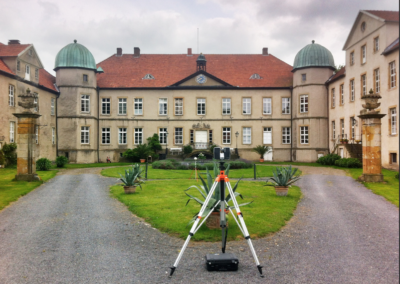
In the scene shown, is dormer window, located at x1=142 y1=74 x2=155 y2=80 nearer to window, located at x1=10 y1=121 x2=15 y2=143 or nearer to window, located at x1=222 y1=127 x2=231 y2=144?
window, located at x1=222 y1=127 x2=231 y2=144

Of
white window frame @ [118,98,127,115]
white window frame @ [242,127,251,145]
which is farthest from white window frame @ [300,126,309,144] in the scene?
white window frame @ [118,98,127,115]

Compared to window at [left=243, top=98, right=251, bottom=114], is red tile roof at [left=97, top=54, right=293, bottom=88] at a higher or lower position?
higher

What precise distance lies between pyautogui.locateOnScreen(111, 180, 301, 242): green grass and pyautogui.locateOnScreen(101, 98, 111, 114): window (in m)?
22.7

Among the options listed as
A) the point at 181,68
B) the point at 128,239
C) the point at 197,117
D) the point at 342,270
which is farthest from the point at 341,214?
the point at 181,68

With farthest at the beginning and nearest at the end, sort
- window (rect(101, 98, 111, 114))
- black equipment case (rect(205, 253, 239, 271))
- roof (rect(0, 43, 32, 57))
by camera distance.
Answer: window (rect(101, 98, 111, 114)) < roof (rect(0, 43, 32, 57)) < black equipment case (rect(205, 253, 239, 271))

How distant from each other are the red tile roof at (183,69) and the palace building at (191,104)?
0.11m

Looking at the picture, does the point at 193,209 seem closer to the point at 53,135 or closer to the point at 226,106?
the point at 53,135

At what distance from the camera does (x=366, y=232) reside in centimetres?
629

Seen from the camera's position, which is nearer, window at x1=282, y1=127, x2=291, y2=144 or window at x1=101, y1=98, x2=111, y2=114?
window at x1=101, y1=98, x2=111, y2=114

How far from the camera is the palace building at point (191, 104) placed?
3322 centimetres

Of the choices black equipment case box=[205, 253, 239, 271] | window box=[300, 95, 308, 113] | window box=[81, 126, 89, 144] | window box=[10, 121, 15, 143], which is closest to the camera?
black equipment case box=[205, 253, 239, 271]

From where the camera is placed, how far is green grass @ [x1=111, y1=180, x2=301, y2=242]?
24.6 ft

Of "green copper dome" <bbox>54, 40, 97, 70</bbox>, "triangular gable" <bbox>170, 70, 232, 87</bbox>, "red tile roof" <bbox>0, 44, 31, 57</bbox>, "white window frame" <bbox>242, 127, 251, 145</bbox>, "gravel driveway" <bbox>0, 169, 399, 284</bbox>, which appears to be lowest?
"gravel driveway" <bbox>0, 169, 399, 284</bbox>

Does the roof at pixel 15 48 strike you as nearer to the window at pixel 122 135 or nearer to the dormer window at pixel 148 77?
the window at pixel 122 135
